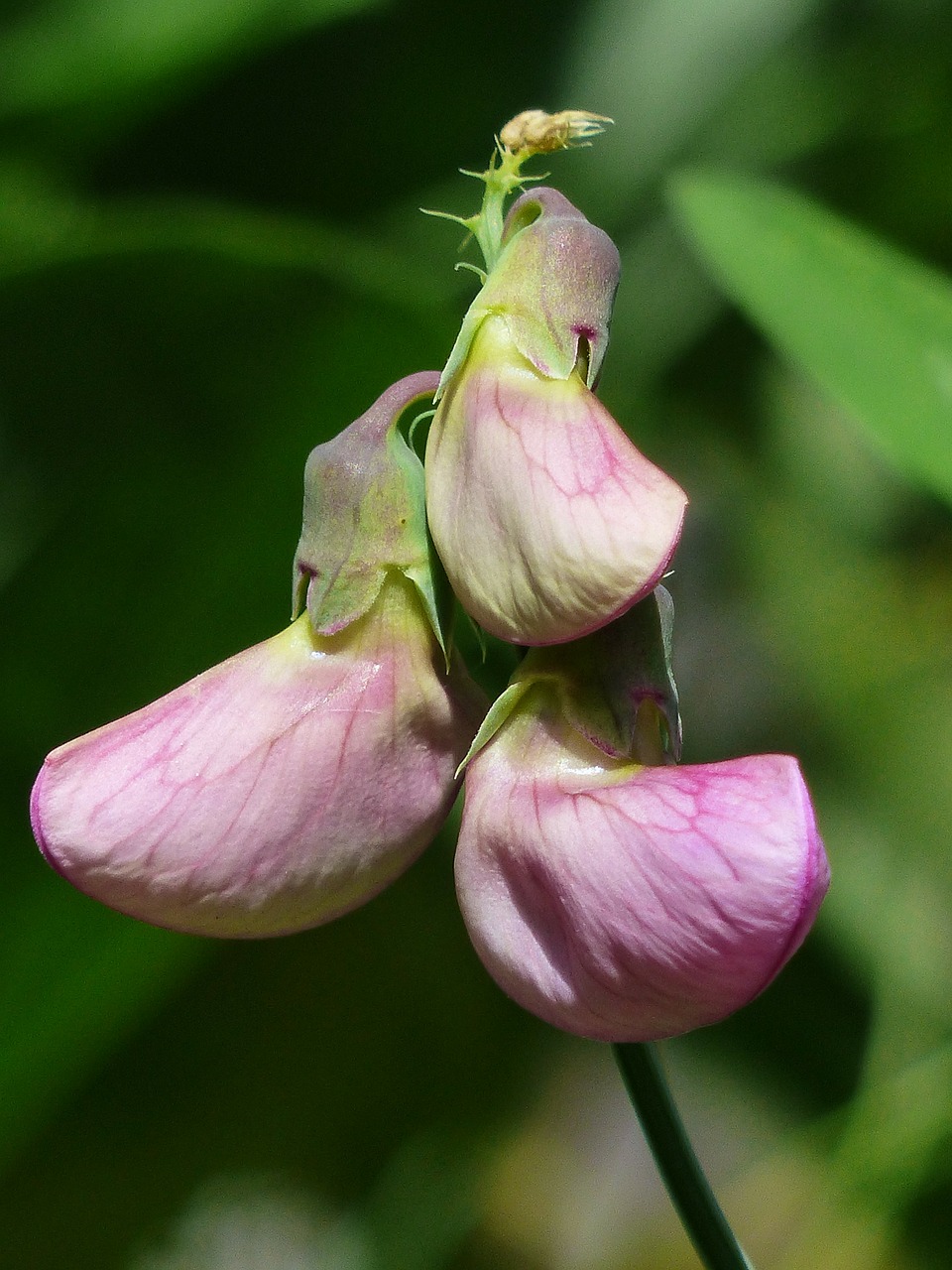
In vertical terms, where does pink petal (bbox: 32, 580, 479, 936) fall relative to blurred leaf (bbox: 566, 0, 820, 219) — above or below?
below

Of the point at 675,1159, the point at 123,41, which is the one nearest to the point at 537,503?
the point at 675,1159

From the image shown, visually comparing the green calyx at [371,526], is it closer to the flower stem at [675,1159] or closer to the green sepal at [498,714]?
the green sepal at [498,714]

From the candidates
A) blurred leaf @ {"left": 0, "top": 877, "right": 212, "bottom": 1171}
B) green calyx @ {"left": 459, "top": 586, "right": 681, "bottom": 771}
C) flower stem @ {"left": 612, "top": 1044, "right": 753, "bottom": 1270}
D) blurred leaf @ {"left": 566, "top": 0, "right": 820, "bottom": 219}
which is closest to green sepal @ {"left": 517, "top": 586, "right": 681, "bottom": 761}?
green calyx @ {"left": 459, "top": 586, "right": 681, "bottom": 771}

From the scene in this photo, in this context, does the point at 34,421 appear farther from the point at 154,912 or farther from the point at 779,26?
the point at 779,26

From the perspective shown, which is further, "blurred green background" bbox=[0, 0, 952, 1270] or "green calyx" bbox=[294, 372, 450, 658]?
"blurred green background" bbox=[0, 0, 952, 1270]

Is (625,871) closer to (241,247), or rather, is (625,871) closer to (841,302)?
(841,302)

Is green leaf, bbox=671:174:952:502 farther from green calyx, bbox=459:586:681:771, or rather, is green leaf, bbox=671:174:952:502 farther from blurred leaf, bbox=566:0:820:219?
blurred leaf, bbox=566:0:820:219
